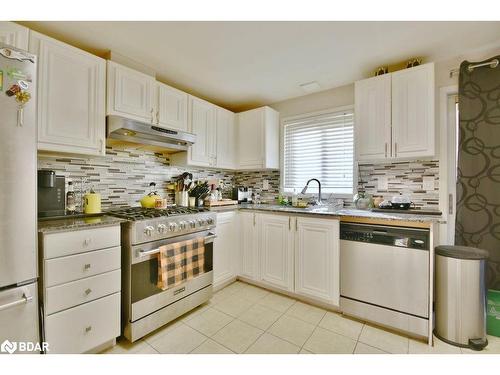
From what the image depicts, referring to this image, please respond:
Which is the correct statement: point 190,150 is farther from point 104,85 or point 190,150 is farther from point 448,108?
point 448,108

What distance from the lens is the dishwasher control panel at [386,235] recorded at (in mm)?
1693

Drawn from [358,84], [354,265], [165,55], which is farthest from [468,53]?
[165,55]

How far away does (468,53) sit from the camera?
204 cm

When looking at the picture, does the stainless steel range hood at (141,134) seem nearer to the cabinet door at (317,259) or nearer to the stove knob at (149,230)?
the stove knob at (149,230)

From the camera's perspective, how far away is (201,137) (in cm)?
273

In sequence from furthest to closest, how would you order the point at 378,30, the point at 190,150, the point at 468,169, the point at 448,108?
the point at 190,150 → the point at 448,108 → the point at 468,169 → the point at 378,30

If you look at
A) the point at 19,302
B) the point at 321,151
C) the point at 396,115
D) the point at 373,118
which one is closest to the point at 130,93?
the point at 19,302

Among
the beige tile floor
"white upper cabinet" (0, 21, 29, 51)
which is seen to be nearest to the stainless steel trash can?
the beige tile floor

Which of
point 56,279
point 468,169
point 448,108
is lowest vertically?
point 56,279

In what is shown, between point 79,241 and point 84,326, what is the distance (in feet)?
1.80

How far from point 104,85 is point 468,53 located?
126 inches
